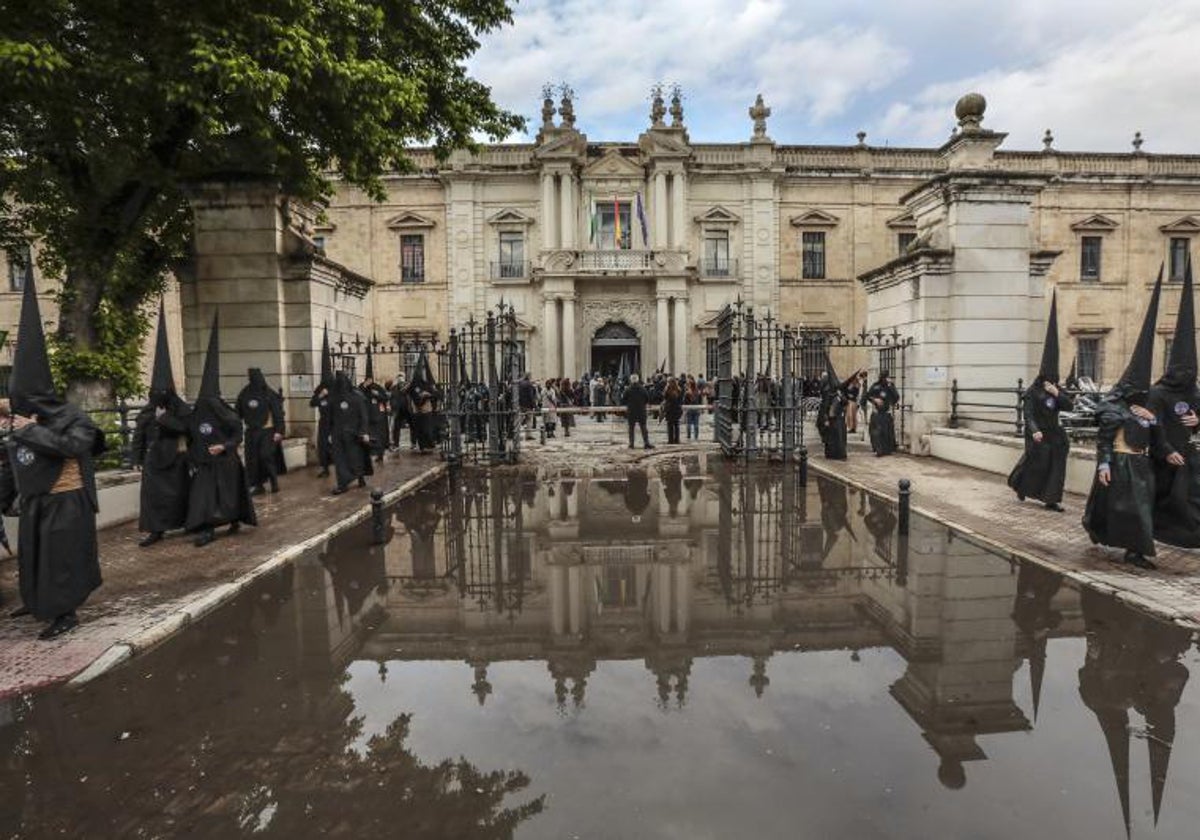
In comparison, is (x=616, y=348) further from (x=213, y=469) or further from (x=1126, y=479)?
(x=1126, y=479)

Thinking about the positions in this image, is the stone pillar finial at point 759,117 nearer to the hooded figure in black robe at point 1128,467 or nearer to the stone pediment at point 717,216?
the stone pediment at point 717,216

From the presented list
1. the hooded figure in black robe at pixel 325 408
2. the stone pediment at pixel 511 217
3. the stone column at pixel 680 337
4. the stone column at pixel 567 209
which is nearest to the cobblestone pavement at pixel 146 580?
the hooded figure in black robe at pixel 325 408

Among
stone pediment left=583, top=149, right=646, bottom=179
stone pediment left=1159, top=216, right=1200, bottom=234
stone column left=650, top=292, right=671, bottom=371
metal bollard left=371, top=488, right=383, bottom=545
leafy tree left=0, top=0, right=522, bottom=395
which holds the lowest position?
metal bollard left=371, top=488, right=383, bottom=545

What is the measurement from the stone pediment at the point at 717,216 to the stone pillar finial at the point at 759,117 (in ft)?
11.6

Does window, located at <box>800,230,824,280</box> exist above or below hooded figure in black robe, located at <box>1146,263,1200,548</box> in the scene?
above

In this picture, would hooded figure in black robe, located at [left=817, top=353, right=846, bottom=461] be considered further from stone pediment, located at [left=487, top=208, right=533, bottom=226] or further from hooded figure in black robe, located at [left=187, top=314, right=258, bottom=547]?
stone pediment, located at [left=487, top=208, right=533, bottom=226]

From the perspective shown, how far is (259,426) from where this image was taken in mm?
10742

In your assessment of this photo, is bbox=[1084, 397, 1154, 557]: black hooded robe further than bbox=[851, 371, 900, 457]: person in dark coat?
No

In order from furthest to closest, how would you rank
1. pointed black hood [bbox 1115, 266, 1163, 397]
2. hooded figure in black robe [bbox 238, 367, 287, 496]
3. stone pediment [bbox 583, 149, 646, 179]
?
1. stone pediment [bbox 583, 149, 646, 179]
2. hooded figure in black robe [bbox 238, 367, 287, 496]
3. pointed black hood [bbox 1115, 266, 1163, 397]

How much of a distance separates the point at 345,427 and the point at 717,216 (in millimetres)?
24278

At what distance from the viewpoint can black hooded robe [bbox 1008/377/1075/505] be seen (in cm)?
879

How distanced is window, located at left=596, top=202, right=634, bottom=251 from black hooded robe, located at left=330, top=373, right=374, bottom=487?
21.7 m

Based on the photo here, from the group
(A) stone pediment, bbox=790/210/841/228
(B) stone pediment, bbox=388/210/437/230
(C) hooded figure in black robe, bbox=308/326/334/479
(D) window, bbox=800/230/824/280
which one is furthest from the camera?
(D) window, bbox=800/230/824/280

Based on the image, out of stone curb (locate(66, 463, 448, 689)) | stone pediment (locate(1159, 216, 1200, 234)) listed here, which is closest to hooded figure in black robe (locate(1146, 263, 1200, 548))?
stone curb (locate(66, 463, 448, 689))
